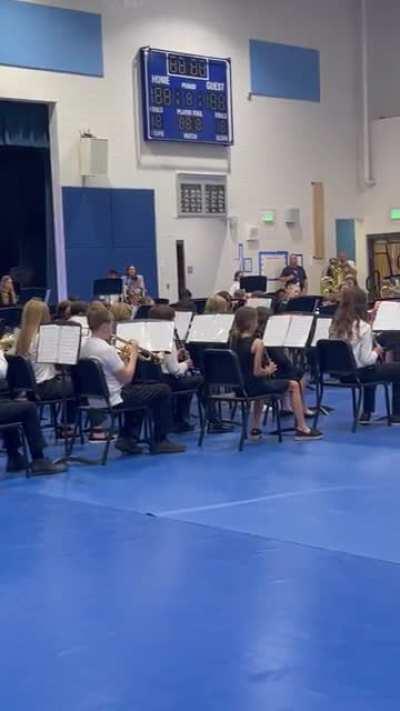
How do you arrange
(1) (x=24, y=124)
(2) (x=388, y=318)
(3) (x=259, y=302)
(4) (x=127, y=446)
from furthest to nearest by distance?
(1) (x=24, y=124)
(3) (x=259, y=302)
(2) (x=388, y=318)
(4) (x=127, y=446)

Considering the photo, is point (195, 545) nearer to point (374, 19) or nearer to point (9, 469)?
point (9, 469)

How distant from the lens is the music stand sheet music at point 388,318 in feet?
31.2

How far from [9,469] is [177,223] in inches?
449

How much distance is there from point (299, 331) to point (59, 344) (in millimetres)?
2190

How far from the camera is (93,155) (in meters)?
16.9

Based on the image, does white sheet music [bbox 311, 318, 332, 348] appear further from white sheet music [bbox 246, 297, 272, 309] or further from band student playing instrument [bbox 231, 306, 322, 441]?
white sheet music [bbox 246, 297, 272, 309]

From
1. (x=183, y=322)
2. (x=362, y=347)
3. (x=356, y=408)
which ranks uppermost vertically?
(x=183, y=322)

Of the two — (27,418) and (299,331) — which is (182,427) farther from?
(27,418)

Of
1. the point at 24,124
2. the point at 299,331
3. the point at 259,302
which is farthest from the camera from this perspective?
the point at 24,124

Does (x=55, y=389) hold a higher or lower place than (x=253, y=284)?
lower

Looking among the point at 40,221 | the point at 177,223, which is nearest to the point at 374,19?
the point at 177,223

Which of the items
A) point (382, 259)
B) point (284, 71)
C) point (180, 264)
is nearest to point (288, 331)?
point (180, 264)

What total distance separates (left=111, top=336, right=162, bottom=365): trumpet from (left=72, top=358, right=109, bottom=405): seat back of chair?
42 centimetres

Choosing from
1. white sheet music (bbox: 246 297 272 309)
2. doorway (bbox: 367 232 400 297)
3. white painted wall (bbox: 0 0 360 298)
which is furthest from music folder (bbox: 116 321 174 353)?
doorway (bbox: 367 232 400 297)
